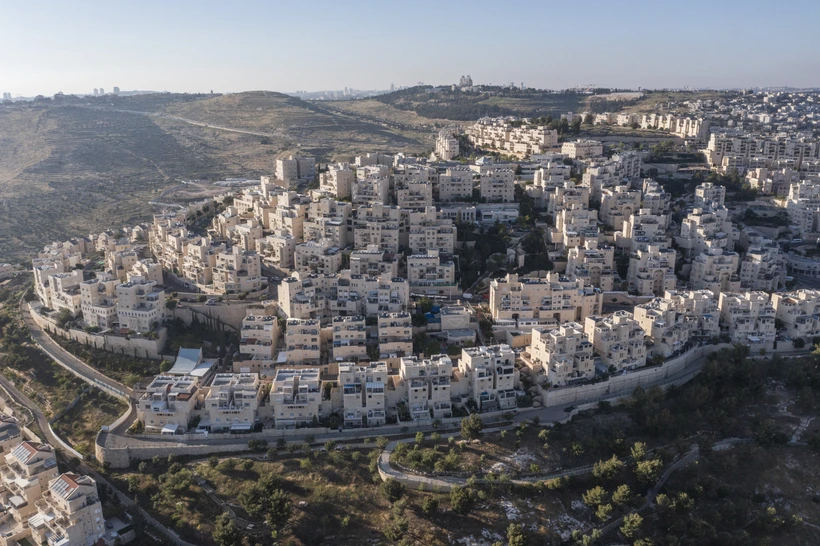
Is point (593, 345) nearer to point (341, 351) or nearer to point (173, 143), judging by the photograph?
point (341, 351)

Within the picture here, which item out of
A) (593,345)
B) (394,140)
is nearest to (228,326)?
(593,345)

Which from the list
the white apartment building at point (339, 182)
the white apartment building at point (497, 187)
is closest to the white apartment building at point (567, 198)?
the white apartment building at point (497, 187)

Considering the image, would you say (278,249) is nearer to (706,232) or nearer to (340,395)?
(340,395)

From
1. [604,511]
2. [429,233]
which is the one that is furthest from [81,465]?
[429,233]

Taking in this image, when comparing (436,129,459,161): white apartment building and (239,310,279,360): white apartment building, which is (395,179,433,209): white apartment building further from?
(239,310,279,360): white apartment building

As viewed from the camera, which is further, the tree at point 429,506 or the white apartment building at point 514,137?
the white apartment building at point 514,137

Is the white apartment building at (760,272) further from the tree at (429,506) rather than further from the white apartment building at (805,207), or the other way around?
the tree at (429,506)

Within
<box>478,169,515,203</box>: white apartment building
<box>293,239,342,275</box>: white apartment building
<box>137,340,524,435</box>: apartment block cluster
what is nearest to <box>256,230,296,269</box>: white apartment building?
<box>293,239,342,275</box>: white apartment building
